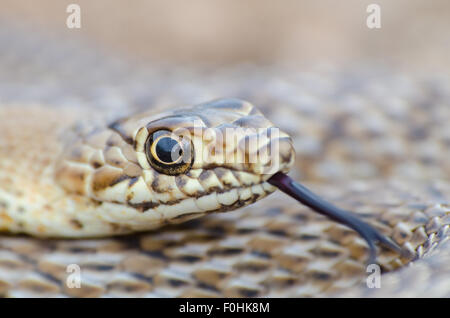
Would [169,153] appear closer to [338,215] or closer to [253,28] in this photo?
[338,215]

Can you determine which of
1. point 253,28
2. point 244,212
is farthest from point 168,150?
point 253,28

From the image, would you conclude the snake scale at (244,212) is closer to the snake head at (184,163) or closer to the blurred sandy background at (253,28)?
the snake head at (184,163)

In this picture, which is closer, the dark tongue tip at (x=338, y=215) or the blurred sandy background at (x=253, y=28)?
the dark tongue tip at (x=338, y=215)

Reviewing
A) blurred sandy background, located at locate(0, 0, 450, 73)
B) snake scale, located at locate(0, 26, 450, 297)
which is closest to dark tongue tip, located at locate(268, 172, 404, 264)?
snake scale, located at locate(0, 26, 450, 297)

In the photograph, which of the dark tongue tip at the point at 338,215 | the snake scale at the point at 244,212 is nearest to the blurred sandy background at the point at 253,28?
the snake scale at the point at 244,212

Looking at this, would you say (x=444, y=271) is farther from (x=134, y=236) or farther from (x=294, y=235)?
(x=134, y=236)
